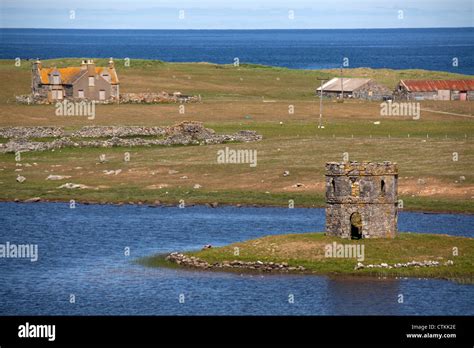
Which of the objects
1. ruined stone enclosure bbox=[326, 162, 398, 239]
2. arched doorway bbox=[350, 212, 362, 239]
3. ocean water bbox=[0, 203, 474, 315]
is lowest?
ocean water bbox=[0, 203, 474, 315]

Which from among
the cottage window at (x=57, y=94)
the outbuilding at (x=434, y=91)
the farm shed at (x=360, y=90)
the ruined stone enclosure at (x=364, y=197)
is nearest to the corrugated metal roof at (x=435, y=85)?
the outbuilding at (x=434, y=91)

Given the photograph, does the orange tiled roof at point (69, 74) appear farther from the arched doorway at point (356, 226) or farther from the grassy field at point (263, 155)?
the arched doorway at point (356, 226)

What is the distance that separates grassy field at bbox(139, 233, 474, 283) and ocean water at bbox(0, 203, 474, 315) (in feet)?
3.49

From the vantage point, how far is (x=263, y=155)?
104500mm

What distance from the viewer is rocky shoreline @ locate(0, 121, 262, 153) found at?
363ft

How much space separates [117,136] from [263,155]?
1682 centimetres

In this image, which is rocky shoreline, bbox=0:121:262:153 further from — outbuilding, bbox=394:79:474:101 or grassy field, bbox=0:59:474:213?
outbuilding, bbox=394:79:474:101

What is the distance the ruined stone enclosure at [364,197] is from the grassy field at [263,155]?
60.5 ft

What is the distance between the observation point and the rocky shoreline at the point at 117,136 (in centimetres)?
11050

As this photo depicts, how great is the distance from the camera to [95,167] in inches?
3984

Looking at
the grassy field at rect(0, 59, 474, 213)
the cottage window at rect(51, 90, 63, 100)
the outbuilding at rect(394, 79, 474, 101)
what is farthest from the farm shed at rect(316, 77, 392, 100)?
the cottage window at rect(51, 90, 63, 100)

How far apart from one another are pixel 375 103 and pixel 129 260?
82.4 meters

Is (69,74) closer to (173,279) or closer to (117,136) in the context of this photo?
(117,136)
